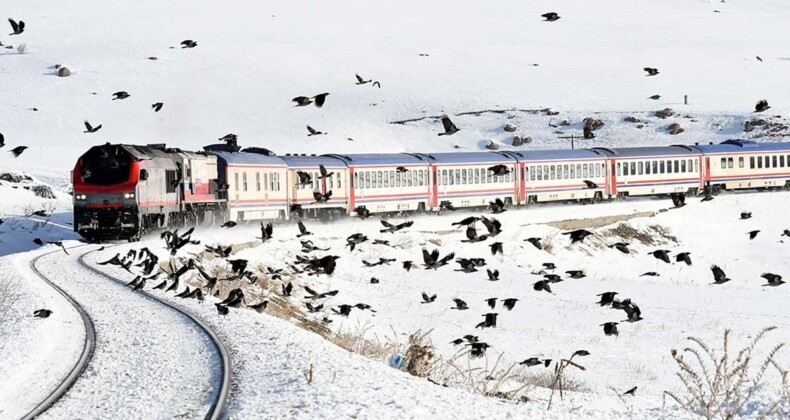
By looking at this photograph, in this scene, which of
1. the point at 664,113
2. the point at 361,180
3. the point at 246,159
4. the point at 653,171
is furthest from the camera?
the point at 664,113

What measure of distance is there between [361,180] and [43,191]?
628 inches

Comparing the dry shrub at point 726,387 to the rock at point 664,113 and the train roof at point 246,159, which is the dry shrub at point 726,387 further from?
the rock at point 664,113

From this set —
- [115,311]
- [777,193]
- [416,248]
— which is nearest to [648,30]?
[777,193]

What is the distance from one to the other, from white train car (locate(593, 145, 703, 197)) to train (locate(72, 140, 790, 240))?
49mm

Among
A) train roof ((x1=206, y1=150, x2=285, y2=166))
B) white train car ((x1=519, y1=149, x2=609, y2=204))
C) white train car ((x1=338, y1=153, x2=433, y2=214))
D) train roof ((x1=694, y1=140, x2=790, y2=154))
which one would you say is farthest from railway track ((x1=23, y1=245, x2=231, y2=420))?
train roof ((x1=694, y1=140, x2=790, y2=154))

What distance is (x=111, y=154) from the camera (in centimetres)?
3309

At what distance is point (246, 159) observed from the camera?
41156mm

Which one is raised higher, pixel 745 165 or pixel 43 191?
pixel 745 165

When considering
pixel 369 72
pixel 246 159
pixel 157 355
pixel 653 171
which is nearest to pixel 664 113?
pixel 369 72

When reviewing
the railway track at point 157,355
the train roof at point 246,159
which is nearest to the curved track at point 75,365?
the railway track at point 157,355

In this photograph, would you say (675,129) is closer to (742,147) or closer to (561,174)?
(742,147)

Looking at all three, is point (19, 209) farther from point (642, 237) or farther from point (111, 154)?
point (642, 237)

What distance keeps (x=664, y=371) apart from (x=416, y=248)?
20190 mm

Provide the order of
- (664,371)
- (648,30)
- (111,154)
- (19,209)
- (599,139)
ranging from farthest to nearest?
(648,30) → (599,139) → (19,209) → (111,154) → (664,371)
